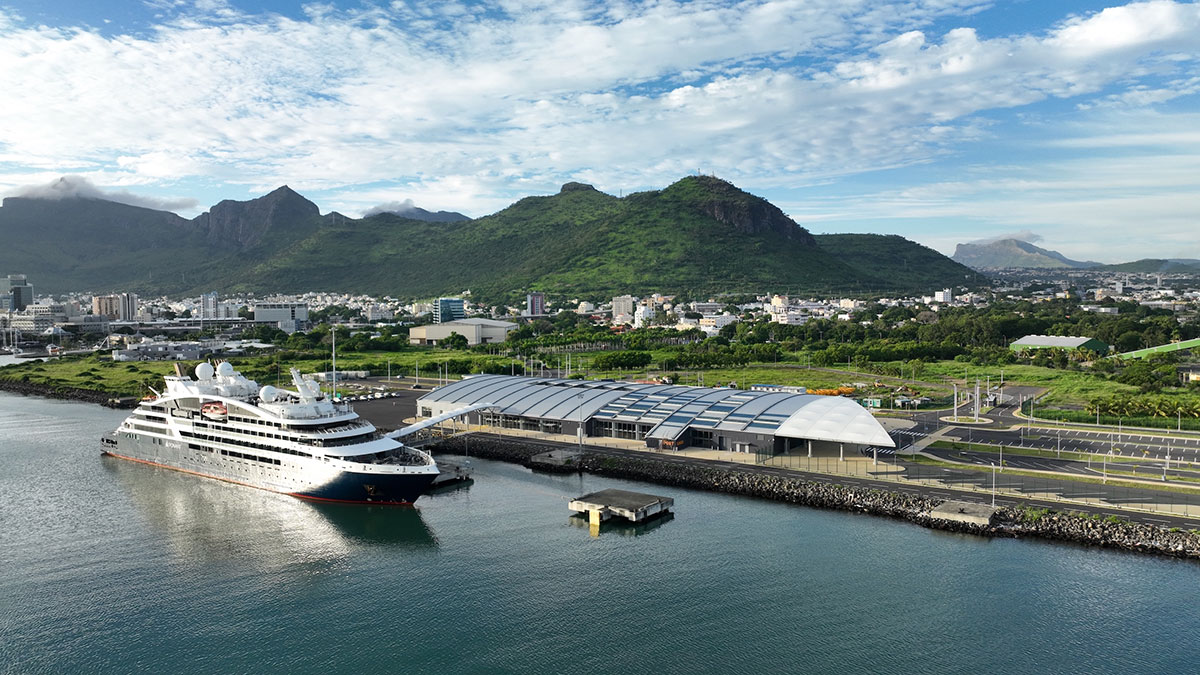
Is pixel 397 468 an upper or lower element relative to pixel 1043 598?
upper

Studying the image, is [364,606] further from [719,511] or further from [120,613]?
[719,511]

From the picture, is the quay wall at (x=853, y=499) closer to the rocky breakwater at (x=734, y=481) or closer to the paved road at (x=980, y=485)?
the rocky breakwater at (x=734, y=481)

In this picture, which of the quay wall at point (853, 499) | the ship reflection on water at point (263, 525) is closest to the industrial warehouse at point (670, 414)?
the quay wall at point (853, 499)

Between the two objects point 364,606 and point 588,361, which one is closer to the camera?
point 364,606

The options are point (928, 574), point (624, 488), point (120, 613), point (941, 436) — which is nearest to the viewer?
point (120, 613)

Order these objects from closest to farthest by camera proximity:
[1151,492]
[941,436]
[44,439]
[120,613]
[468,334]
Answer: [120,613] < [1151,492] < [941,436] < [44,439] < [468,334]

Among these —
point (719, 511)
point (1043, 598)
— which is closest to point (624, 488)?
point (719, 511)

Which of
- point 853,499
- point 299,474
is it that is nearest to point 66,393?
point 299,474
